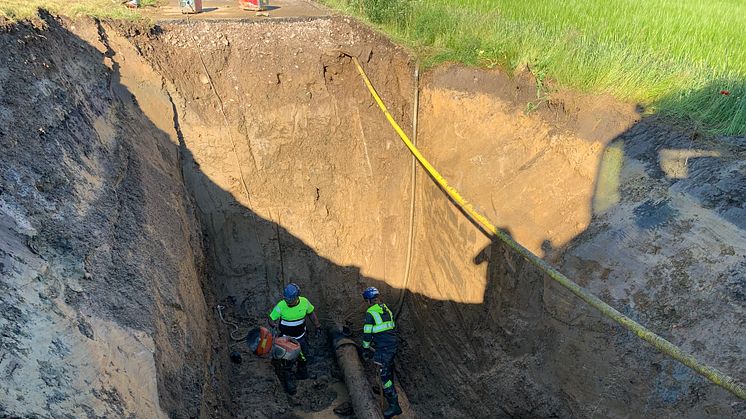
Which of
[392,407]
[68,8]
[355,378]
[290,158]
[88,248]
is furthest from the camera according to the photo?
[290,158]

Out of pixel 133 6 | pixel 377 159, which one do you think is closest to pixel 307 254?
pixel 377 159

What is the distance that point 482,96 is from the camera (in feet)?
21.4

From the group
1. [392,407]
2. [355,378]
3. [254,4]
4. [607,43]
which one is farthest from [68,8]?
[607,43]

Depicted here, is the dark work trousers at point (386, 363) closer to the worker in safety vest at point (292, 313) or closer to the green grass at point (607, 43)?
the worker in safety vest at point (292, 313)

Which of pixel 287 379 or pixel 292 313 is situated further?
pixel 287 379

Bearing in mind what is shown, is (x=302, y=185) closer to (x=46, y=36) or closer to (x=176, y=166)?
(x=176, y=166)

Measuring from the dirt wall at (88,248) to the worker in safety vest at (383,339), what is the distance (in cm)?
177

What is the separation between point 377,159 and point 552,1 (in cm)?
465

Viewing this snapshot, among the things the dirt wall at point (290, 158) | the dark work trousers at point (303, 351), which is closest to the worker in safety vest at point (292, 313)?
the dark work trousers at point (303, 351)

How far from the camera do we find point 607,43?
21.3 feet

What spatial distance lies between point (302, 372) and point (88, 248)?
344 centimetres

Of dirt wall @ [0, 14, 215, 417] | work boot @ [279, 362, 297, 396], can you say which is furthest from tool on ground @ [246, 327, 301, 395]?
dirt wall @ [0, 14, 215, 417]

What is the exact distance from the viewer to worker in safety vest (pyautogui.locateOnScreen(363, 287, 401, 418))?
18.5 ft

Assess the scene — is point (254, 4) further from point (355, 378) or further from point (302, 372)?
point (355, 378)
